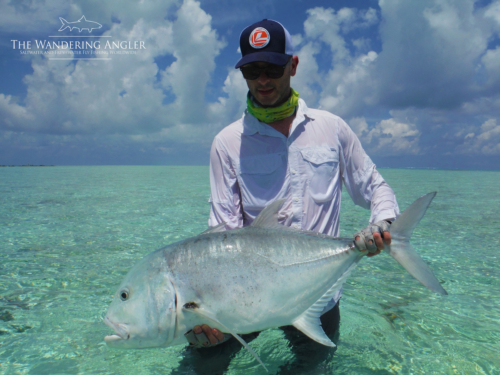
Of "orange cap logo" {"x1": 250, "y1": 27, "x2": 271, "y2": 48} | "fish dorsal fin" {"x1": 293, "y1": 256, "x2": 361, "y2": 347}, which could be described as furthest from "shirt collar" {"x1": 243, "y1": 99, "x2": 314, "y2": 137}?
"fish dorsal fin" {"x1": 293, "y1": 256, "x2": 361, "y2": 347}

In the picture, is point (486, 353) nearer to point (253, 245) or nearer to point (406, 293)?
point (406, 293)

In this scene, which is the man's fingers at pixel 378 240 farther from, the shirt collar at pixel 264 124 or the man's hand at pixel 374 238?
the shirt collar at pixel 264 124

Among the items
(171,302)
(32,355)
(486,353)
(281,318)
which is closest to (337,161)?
(281,318)

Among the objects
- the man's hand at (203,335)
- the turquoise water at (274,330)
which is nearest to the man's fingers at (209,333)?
the man's hand at (203,335)

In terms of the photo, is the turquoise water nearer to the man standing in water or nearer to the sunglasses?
the man standing in water

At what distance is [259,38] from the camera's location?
196cm

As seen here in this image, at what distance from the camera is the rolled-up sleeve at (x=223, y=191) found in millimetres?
2262

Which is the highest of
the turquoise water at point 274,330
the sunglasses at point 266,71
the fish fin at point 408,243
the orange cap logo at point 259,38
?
the orange cap logo at point 259,38

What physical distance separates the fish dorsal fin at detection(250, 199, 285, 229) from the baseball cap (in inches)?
33.2

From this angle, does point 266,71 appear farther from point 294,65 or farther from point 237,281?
point 237,281

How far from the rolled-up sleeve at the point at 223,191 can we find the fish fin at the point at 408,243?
40.2 inches

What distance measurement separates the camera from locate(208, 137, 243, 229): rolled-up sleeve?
226cm

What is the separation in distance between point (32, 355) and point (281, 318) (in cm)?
249

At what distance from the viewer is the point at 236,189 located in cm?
233
